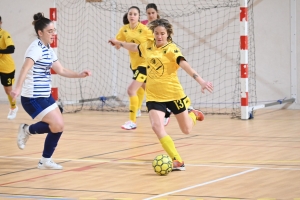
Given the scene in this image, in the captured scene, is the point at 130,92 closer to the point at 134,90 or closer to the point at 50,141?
the point at 134,90

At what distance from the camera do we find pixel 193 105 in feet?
49.1

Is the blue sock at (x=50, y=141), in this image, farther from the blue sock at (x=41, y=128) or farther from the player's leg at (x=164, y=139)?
the player's leg at (x=164, y=139)

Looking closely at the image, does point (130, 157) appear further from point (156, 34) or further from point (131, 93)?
point (131, 93)

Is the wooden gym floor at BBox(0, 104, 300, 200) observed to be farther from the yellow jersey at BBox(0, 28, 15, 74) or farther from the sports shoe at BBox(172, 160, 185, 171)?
the yellow jersey at BBox(0, 28, 15, 74)

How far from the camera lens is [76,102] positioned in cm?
1459

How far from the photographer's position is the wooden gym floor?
5.97 metres

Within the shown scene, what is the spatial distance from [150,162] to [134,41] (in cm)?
394

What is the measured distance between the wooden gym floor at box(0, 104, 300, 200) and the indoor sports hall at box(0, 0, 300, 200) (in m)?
0.01

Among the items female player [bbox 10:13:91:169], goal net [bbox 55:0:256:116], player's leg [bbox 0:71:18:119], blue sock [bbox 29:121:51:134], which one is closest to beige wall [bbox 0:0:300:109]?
goal net [bbox 55:0:256:116]

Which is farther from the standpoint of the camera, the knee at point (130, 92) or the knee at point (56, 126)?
the knee at point (130, 92)

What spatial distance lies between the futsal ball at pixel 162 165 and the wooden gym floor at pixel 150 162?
0.08m

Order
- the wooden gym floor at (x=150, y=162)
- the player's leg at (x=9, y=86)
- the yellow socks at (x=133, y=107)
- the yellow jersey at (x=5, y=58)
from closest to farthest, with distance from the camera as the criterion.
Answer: the wooden gym floor at (x=150, y=162)
the yellow socks at (x=133, y=107)
the yellow jersey at (x=5, y=58)
the player's leg at (x=9, y=86)

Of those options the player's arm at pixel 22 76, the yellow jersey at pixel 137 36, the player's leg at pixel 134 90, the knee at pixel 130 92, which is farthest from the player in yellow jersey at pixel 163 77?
the yellow jersey at pixel 137 36

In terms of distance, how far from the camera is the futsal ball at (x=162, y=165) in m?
6.76
